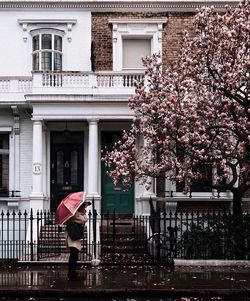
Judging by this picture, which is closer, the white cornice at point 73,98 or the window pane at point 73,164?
the white cornice at point 73,98

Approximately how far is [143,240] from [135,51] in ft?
24.0

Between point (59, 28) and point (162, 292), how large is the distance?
485 inches

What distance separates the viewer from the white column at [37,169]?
66.8 feet

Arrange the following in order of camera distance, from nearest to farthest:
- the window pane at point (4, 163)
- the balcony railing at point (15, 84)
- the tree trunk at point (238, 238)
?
1. the tree trunk at point (238, 238)
2. the balcony railing at point (15, 84)
3. the window pane at point (4, 163)

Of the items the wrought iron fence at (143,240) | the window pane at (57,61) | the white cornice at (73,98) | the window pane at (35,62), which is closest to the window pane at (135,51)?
the window pane at (57,61)

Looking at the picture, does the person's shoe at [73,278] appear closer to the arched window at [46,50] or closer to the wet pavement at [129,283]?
the wet pavement at [129,283]

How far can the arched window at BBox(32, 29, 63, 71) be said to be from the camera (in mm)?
22281

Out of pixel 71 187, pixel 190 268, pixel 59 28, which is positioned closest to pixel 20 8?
pixel 59 28

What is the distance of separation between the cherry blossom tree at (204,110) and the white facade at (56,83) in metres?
3.75

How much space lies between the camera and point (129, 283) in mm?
13750

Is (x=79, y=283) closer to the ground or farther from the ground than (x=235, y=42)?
closer to the ground

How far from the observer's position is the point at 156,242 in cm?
1786

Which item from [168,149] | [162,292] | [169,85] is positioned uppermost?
[169,85]

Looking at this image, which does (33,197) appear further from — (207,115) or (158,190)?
(207,115)
